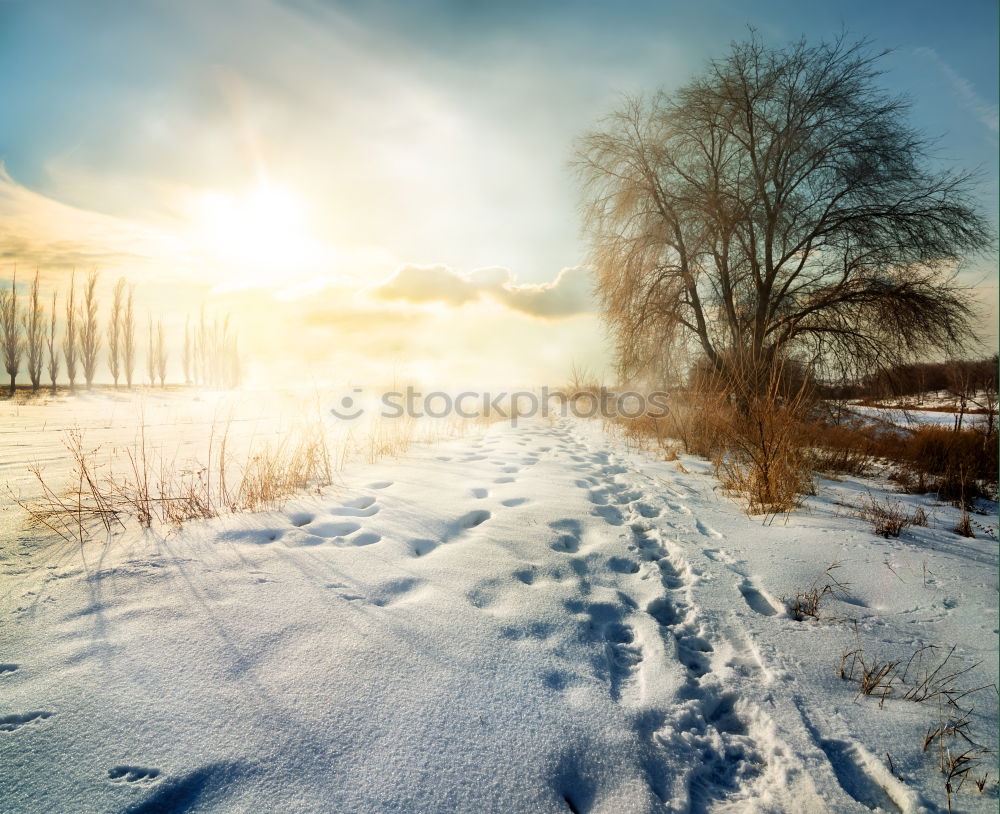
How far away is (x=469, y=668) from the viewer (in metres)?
1.55

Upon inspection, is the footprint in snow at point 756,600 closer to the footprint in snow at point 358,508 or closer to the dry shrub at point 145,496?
the footprint in snow at point 358,508

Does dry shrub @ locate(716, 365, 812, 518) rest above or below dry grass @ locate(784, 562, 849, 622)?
above

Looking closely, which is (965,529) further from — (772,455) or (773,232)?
(773,232)

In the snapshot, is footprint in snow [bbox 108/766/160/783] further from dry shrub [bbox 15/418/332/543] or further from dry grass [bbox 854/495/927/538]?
dry grass [bbox 854/495/927/538]

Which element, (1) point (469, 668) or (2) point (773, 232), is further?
(2) point (773, 232)

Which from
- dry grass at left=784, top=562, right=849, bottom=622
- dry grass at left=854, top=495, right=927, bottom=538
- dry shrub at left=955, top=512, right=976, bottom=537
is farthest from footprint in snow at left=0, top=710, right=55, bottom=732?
dry shrub at left=955, top=512, right=976, bottom=537

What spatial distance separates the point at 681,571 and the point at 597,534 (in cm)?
64

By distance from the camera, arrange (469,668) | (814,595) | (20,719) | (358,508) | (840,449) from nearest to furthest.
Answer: (20,719) → (469,668) → (814,595) → (358,508) → (840,449)

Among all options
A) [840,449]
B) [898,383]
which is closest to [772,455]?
[840,449]

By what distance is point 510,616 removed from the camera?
6.29ft

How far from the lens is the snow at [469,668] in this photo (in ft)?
3.70

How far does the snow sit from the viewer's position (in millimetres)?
1127

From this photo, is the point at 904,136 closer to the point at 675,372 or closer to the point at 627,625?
the point at 675,372

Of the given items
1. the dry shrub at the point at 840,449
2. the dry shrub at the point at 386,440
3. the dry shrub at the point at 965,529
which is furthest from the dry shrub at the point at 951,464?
the dry shrub at the point at 386,440
